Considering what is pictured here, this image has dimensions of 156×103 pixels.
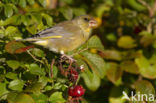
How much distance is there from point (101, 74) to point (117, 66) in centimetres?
107

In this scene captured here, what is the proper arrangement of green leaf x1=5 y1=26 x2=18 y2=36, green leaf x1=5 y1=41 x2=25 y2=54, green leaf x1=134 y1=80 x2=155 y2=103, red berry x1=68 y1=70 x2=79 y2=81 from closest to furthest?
green leaf x1=5 y1=41 x2=25 y2=54, red berry x1=68 y1=70 x2=79 y2=81, green leaf x1=134 y1=80 x2=155 y2=103, green leaf x1=5 y1=26 x2=18 y2=36

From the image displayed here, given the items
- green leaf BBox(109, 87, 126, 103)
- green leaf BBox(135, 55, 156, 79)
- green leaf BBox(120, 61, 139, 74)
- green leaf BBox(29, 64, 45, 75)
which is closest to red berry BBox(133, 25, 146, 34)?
green leaf BBox(135, 55, 156, 79)

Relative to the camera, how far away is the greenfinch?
2.11 m

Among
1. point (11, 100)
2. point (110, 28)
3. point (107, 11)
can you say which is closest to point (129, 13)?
point (107, 11)

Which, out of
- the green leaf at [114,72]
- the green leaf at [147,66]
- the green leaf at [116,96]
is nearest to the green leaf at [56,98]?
the green leaf at [114,72]

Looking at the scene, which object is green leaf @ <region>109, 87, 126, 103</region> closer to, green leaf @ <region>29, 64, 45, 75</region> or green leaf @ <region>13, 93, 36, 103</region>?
green leaf @ <region>29, 64, 45, 75</region>

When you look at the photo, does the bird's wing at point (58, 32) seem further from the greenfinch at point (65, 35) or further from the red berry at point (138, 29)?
the red berry at point (138, 29)

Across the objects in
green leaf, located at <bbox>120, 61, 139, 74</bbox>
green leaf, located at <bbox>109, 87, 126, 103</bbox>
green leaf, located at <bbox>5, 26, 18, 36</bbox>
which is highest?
green leaf, located at <bbox>5, 26, 18, 36</bbox>

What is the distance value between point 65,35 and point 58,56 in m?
0.30

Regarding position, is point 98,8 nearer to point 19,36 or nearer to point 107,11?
point 107,11

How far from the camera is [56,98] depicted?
1.70m

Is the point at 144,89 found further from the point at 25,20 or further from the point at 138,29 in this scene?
the point at 138,29

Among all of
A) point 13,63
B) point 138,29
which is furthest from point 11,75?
point 138,29

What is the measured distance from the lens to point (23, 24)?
231cm
